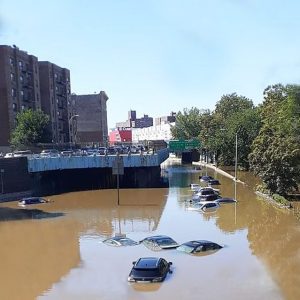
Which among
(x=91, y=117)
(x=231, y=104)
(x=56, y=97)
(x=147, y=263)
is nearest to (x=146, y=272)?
(x=147, y=263)

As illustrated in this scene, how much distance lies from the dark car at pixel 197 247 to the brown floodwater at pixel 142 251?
0.52m

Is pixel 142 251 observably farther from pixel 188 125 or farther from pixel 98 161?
pixel 188 125

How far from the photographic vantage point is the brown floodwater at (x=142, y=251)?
2248cm

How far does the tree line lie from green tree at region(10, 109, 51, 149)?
33.2 meters

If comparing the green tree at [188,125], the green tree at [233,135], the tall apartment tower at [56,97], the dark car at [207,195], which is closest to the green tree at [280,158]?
the dark car at [207,195]

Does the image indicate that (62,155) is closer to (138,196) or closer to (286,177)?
(138,196)

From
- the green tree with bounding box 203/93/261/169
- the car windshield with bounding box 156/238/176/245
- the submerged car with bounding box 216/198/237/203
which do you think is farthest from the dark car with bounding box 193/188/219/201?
the green tree with bounding box 203/93/261/169

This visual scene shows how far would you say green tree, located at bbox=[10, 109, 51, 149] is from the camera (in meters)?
83.8

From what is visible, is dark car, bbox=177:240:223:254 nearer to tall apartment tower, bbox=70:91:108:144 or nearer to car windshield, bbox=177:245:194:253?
car windshield, bbox=177:245:194:253

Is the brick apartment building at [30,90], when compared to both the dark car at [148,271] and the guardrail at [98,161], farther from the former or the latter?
the dark car at [148,271]

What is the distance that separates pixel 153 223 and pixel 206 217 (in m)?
5.01

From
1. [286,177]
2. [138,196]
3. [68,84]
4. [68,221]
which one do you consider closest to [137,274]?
[68,221]

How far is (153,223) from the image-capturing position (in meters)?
41.0

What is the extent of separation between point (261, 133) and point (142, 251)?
36.6 m
